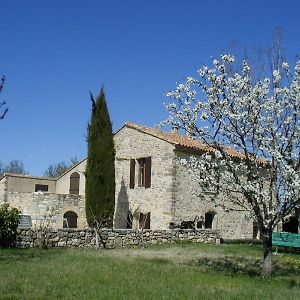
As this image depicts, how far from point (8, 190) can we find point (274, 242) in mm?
19737

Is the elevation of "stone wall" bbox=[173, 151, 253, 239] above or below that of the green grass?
above

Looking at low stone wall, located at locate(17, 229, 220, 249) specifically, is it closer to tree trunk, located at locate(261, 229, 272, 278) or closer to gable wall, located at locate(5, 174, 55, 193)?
tree trunk, located at locate(261, 229, 272, 278)

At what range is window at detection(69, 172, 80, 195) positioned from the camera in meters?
31.3

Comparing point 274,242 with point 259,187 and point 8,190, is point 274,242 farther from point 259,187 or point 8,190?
point 8,190

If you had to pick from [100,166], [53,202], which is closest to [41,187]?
[53,202]

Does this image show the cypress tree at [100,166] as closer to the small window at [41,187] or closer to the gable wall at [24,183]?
the gable wall at [24,183]

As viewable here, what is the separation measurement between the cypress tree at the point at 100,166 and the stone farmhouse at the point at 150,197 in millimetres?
2134

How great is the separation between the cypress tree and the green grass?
762cm

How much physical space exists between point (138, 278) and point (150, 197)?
14138 millimetres

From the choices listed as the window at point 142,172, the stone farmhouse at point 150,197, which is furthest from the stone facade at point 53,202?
the window at point 142,172

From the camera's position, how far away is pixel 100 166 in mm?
23078

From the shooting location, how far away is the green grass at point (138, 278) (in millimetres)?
8195

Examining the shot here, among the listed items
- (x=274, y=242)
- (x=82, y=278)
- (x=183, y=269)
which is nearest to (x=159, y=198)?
(x=274, y=242)

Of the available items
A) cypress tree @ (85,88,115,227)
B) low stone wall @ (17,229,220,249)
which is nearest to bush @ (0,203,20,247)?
low stone wall @ (17,229,220,249)
